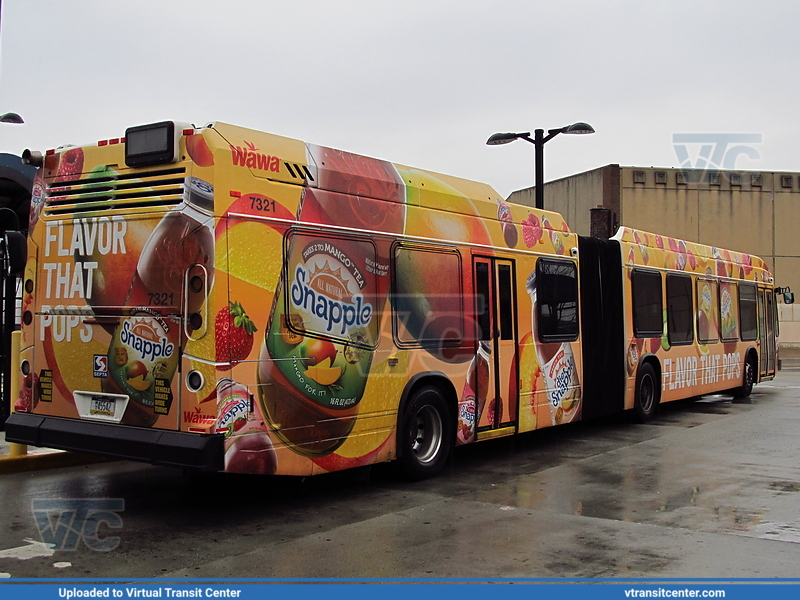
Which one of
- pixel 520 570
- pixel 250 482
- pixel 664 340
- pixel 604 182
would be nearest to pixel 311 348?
pixel 250 482

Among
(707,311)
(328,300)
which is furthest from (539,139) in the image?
(328,300)

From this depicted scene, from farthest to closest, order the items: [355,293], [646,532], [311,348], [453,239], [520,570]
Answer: [453,239], [355,293], [311,348], [646,532], [520,570]

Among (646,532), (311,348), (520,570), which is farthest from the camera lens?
(311,348)

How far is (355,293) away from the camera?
25.4 ft

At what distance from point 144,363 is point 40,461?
10.5 feet

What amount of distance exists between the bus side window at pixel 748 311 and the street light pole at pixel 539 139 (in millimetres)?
4511

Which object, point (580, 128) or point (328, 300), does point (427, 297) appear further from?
point (580, 128)

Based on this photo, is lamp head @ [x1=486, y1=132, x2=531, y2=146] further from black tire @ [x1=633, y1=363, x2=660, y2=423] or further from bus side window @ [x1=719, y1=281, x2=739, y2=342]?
black tire @ [x1=633, y1=363, x2=660, y2=423]

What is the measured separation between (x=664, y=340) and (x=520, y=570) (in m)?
9.30

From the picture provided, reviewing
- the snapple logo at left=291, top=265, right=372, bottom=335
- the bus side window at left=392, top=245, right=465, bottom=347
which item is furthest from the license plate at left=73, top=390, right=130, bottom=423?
the bus side window at left=392, top=245, right=465, bottom=347

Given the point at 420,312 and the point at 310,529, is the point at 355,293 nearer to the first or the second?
the point at 420,312

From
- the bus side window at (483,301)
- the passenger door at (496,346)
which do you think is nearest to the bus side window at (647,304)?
the passenger door at (496,346)

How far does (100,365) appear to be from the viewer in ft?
23.3

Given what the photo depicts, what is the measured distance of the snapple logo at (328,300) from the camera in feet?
23.5
